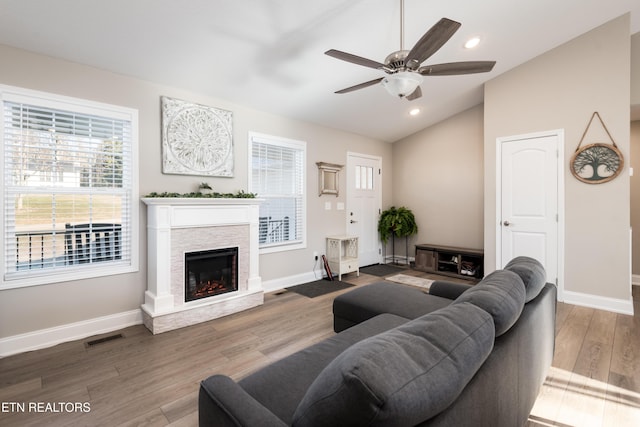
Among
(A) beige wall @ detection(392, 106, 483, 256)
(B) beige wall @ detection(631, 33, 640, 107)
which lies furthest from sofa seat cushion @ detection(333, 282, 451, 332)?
(B) beige wall @ detection(631, 33, 640, 107)

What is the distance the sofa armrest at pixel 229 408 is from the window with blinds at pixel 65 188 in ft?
8.46

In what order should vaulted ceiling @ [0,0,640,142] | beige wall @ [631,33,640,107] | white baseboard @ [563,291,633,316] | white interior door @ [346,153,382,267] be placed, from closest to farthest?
vaulted ceiling @ [0,0,640,142], white baseboard @ [563,291,633,316], beige wall @ [631,33,640,107], white interior door @ [346,153,382,267]

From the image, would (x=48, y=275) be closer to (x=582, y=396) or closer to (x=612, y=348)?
(x=582, y=396)

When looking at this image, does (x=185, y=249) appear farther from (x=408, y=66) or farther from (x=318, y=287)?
(x=408, y=66)

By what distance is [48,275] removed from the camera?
9.08ft

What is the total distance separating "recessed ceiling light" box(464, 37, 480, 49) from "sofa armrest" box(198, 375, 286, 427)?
13.4 ft

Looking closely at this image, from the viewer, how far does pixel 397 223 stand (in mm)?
6055

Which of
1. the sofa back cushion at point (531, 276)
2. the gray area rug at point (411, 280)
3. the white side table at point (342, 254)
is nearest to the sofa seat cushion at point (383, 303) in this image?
the sofa back cushion at point (531, 276)

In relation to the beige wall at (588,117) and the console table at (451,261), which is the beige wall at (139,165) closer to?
the console table at (451,261)

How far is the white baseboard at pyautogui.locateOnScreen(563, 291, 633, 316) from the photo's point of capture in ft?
11.5

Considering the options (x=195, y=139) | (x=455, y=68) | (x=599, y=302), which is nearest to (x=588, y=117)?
(x=599, y=302)

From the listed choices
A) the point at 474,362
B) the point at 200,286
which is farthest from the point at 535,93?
the point at 200,286

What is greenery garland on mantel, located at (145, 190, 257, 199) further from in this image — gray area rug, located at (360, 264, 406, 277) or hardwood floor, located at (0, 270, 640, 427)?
gray area rug, located at (360, 264, 406, 277)

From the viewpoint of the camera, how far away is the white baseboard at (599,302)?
A: 351 cm
